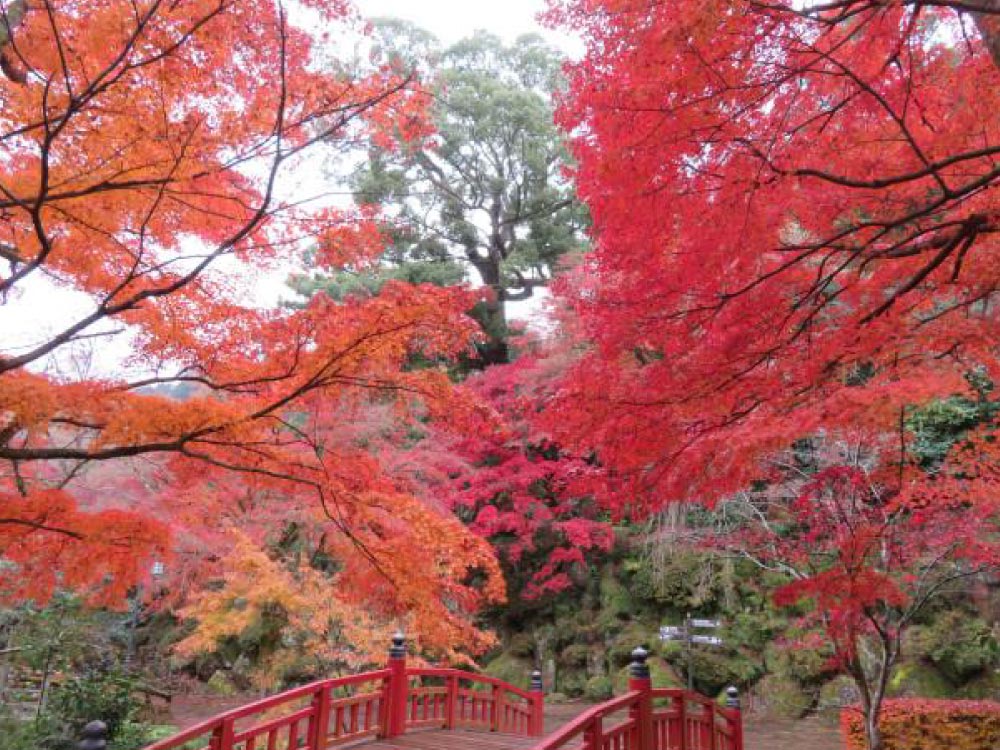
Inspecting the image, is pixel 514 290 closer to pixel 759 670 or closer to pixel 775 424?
pixel 759 670

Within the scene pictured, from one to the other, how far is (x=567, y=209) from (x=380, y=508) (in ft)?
42.9

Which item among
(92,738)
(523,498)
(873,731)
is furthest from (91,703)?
(873,731)

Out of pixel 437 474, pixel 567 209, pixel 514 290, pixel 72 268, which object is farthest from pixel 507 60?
pixel 72 268

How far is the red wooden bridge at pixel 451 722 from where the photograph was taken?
4.67 meters

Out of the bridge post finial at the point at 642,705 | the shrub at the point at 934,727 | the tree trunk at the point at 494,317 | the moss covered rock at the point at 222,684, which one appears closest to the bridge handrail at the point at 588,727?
the bridge post finial at the point at 642,705

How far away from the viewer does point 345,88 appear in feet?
14.3

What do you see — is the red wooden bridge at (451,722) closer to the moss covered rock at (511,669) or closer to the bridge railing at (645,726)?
the bridge railing at (645,726)

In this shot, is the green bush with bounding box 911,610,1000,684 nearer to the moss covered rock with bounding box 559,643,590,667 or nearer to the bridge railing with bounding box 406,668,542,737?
the moss covered rock with bounding box 559,643,590,667

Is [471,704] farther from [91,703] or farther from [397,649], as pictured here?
[91,703]

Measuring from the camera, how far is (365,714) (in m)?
7.17

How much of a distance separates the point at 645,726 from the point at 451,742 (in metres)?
3.58

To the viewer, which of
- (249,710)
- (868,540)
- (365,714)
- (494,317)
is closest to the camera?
(249,710)

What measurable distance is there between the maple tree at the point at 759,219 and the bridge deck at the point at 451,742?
4087 millimetres

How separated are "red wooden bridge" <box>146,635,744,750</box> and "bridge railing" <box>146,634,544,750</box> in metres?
0.01
